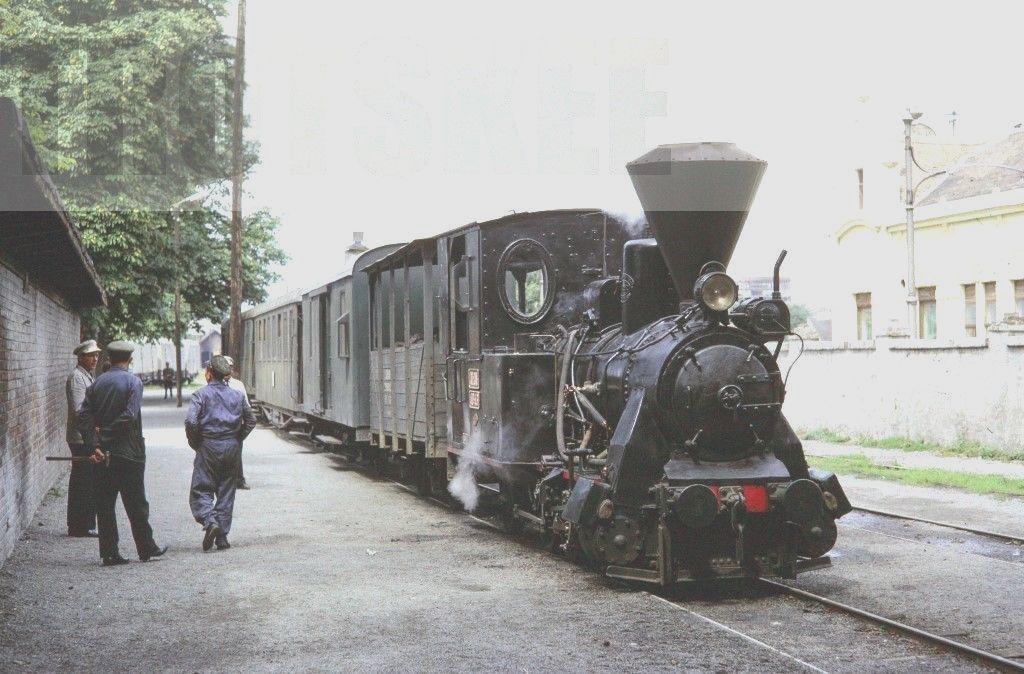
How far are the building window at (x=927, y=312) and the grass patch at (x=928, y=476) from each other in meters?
14.8

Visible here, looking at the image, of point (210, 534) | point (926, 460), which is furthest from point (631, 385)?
point (926, 460)

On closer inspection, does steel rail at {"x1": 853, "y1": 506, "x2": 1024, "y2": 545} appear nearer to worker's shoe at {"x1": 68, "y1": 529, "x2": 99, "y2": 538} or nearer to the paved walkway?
the paved walkway

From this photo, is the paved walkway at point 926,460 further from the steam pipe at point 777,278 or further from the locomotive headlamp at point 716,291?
the locomotive headlamp at point 716,291

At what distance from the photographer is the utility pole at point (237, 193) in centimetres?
2277

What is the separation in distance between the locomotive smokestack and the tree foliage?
19.6 metres

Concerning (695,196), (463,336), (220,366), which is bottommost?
(220,366)

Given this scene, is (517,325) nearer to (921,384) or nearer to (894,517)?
(894,517)

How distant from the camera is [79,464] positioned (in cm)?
1030

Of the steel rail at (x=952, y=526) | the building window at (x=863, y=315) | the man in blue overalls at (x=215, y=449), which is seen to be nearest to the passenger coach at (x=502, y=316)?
the man in blue overalls at (x=215, y=449)

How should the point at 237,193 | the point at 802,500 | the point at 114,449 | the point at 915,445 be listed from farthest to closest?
the point at 237,193, the point at 915,445, the point at 114,449, the point at 802,500

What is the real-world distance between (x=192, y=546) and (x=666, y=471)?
462cm

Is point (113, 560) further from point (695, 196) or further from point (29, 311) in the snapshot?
point (695, 196)

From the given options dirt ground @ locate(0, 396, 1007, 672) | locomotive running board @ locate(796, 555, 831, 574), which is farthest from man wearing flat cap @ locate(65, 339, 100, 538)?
locomotive running board @ locate(796, 555, 831, 574)

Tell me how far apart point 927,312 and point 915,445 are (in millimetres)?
13066
